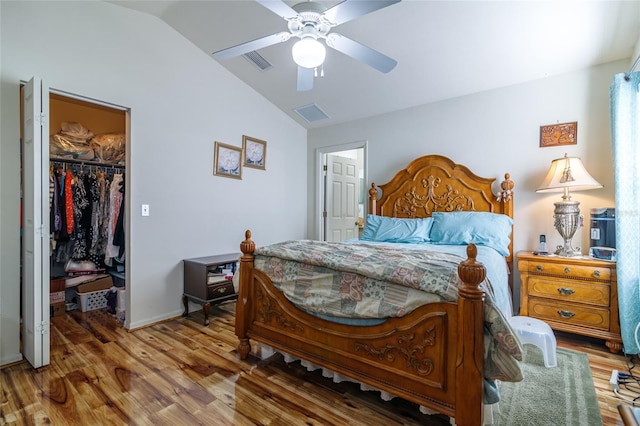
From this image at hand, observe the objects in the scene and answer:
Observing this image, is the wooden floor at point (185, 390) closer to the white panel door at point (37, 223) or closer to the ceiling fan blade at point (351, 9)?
the white panel door at point (37, 223)

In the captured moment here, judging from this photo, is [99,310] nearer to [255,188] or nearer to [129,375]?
[129,375]

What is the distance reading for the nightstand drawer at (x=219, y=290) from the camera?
Result: 10.0ft

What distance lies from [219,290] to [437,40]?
3212mm

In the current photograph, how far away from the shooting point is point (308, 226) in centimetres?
488

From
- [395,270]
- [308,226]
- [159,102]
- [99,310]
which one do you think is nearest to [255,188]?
[308,226]

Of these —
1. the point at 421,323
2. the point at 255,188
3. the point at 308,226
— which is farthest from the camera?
the point at 308,226

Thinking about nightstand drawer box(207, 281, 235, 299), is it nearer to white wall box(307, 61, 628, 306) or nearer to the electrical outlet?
white wall box(307, 61, 628, 306)

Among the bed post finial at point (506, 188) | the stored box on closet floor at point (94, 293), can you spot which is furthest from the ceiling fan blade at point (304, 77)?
the stored box on closet floor at point (94, 293)

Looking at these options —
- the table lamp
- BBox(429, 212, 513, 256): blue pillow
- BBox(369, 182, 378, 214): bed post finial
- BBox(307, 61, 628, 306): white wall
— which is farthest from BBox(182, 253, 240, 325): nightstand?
the table lamp

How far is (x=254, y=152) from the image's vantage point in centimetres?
406

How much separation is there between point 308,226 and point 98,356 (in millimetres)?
3109

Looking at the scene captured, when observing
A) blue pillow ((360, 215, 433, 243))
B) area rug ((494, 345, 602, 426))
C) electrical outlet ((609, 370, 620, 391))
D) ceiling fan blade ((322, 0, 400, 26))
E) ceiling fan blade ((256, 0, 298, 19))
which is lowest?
area rug ((494, 345, 602, 426))

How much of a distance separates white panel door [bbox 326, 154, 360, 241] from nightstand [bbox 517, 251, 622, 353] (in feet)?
8.74

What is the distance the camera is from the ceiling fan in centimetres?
172
